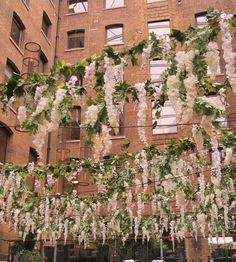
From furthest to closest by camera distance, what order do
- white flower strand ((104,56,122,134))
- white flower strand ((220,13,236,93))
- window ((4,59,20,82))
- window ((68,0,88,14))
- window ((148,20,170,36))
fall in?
window ((68,0,88,14))
window ((148,20,170,36))
window ((4,59,20,82))
white flower strand ((104,56,122,134))
white flower strand ((220,13,236,93))

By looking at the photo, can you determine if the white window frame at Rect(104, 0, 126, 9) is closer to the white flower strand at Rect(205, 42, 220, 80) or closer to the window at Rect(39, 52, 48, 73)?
the window at Rect(39, 52, 48, 73)

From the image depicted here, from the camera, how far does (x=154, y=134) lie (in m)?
21.4

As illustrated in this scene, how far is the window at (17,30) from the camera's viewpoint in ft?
62.6

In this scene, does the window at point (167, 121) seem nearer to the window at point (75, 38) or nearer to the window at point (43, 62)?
the window at point (43, 62)

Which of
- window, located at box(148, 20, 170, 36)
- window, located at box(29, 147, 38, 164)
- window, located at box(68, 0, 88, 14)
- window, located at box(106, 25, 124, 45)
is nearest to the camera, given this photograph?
window, located at box(29, 147, 38, 164)

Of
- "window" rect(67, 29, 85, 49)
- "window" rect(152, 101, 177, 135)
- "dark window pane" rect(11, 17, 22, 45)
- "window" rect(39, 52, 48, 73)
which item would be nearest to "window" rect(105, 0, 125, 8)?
"window" rect(67, 29, 85, 49)

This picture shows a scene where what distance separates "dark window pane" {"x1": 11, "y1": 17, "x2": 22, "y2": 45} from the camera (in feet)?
62.5

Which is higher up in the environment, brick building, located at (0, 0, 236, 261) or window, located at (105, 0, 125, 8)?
→ window, located at (105, 0, 125, 8)

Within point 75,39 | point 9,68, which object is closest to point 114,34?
point 75,39

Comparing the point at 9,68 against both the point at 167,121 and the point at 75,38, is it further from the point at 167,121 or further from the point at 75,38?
the point at 167,121

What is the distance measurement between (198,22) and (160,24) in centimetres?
236

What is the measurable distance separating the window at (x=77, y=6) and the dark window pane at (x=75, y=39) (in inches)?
64.3

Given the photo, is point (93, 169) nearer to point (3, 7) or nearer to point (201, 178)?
point (201, 178)

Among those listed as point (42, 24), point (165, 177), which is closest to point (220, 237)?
point (165, 177)
